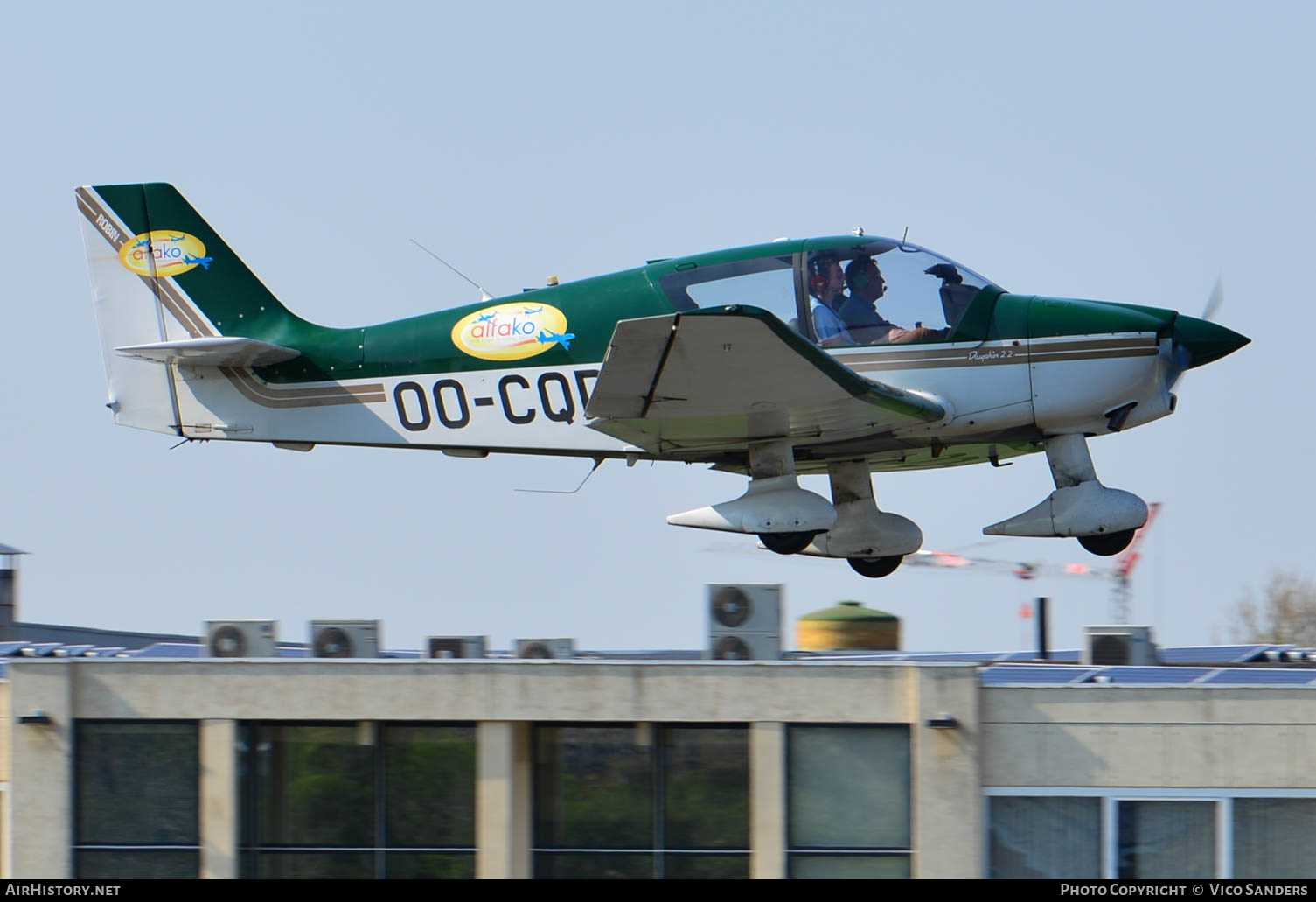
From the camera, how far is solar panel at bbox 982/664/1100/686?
12.7 meters

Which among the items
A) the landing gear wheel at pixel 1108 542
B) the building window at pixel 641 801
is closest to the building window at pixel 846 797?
the building window at pixel 641 801

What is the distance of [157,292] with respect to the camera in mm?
14633

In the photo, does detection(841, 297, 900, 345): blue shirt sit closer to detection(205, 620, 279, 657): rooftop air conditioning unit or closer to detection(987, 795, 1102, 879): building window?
detection(987, 795, 1102, 879): building window

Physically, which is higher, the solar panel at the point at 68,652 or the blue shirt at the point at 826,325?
the blue shirt at the point at 826,325

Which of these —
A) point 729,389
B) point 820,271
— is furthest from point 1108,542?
point 729,389

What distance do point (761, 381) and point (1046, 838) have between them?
13.0 feet

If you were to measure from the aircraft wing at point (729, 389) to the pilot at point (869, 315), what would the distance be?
17.6 inches

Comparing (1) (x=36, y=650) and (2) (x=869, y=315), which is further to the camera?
(1) (x=36, y=650)

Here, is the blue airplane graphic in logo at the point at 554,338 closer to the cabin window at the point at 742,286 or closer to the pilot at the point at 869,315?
the cabin window at the point at 742,286

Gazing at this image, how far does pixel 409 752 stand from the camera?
12.3 meters

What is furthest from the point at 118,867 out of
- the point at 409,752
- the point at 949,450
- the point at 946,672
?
the point at 949,450

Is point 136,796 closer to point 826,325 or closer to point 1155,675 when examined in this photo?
point 826,325

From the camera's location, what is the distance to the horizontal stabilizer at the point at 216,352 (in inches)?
542
